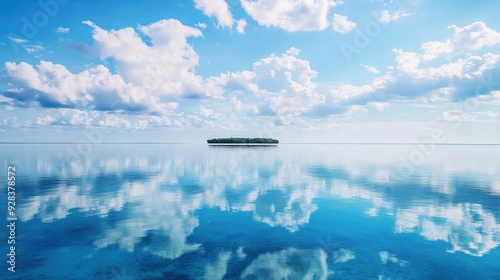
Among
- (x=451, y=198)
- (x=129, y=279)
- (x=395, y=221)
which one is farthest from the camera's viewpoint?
(x=451, y=198)

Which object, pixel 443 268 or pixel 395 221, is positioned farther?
pixel 395 221

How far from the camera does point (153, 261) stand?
64.1 feet

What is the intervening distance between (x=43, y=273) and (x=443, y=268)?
1073 inches

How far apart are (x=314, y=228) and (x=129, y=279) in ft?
56.9

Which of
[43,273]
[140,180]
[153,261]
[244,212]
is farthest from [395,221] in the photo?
[140,180]

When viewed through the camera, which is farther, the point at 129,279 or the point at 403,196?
the point at 403,196

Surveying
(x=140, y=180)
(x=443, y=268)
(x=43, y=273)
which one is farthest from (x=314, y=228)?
(x=140, y=180)

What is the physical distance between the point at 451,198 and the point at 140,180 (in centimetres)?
5475

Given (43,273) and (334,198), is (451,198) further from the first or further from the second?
(43,273)

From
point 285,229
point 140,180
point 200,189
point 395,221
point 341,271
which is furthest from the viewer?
point 140,180

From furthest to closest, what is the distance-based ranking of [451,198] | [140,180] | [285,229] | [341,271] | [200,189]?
[140,180], [200,189], [451,198], [285,229], [341,271]

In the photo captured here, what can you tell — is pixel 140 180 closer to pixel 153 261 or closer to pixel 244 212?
pixel 244 212

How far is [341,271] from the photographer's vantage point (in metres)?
18.5

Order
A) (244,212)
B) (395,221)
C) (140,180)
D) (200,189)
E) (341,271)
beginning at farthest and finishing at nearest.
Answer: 1. (140,180)
2. (200,189)
3. (244,212)
4. (395,221)
5. (341,271)
